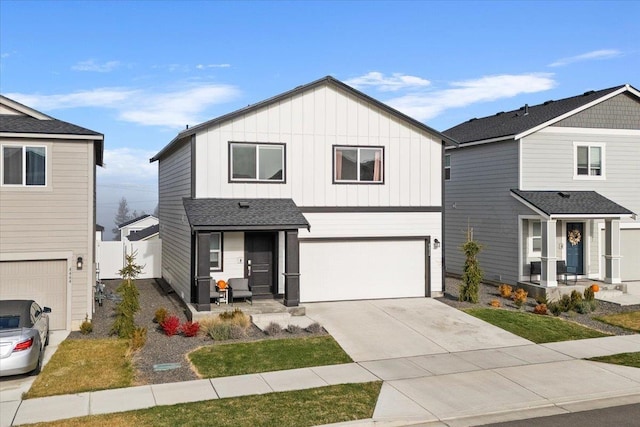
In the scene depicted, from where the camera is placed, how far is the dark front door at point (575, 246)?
23172 mm

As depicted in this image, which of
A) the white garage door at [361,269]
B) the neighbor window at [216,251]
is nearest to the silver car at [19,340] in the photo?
the neighbor window at [216,251]

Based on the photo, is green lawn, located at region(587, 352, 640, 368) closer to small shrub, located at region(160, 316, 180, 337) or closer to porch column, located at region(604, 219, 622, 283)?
porch column, located at region(604, 219, 622, 283)

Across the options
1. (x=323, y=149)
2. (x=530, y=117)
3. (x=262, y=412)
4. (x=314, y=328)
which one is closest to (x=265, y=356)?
(x=314, y=328)

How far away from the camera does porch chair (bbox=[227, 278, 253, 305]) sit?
17.7 m

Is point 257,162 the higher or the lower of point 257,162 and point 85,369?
the higher

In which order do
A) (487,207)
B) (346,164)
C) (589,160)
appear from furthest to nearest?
(487,207), (589,160), (346,164)

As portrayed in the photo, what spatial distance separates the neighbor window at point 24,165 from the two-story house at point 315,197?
4.27 metres

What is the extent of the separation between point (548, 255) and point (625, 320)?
3821mm

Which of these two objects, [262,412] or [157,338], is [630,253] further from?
[262,412]

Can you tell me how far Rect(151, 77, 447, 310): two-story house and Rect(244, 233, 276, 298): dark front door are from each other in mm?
33

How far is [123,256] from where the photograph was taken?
25578 millimetres

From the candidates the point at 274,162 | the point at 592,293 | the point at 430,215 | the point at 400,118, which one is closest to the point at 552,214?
the point at 592,293

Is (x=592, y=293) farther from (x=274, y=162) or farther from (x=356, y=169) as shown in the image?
(x=274, y=162)

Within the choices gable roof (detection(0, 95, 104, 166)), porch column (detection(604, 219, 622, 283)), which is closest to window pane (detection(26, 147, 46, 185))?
gable roof (detection(0, 95, 104, 166))
